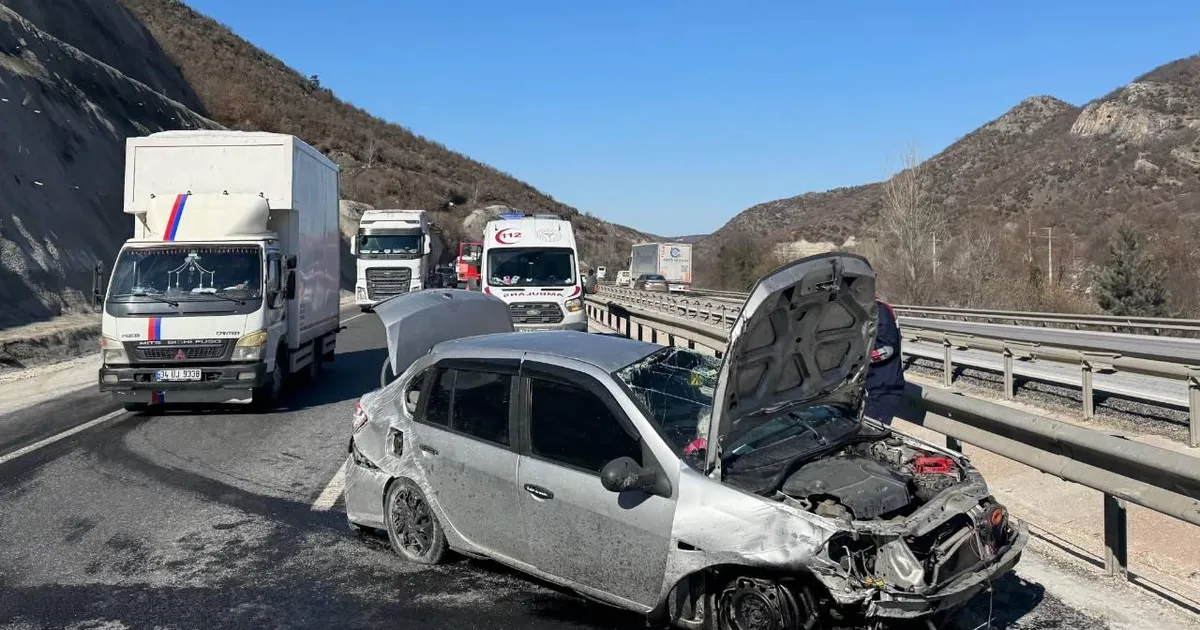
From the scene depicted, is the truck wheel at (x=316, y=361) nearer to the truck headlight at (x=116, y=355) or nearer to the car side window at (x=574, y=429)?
the truck headlight at (x=116, y=355)

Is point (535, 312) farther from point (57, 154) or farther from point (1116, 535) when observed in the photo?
point (57, 154)

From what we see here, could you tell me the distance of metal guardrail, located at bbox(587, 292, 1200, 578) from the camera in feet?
14.7

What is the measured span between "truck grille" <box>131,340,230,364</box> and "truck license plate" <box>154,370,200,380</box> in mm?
118

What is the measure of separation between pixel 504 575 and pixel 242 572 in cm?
159

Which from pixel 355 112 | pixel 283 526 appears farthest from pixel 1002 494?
pixel 355 112

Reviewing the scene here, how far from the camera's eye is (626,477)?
4.18 meters

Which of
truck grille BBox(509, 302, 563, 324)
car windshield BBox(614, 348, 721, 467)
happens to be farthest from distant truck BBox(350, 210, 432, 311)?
car windshield BBox(614, 348, 721, 467)

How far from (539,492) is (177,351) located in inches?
295

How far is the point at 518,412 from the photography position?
196 inches

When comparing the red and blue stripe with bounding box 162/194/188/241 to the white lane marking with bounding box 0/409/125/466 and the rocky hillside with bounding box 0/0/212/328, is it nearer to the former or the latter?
the white lane marking with bounding box 0/409/125/466

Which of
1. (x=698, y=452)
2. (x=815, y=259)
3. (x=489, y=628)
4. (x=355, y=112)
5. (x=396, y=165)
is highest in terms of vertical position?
(x=355, y=112)

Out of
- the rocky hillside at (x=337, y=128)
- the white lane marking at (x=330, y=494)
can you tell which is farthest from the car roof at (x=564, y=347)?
the rocky hillside at (x=337, y=128)

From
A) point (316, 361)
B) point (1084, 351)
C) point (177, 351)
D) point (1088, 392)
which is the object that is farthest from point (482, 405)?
point (1084, 351)

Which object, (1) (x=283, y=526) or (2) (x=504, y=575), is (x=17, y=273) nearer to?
(1) (x=283, y=526)
